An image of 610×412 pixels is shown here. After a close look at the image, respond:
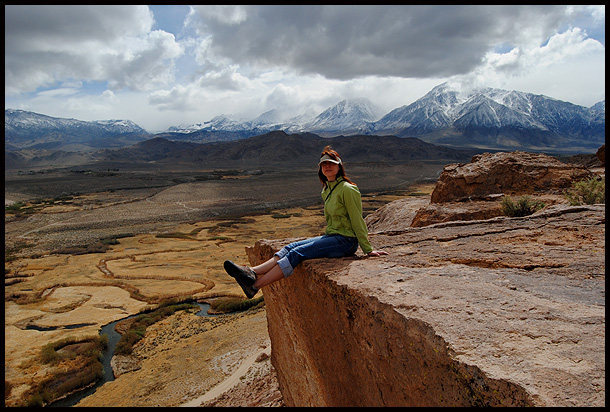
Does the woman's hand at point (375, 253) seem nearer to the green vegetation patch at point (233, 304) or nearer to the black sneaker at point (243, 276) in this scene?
the black sneaker at point (243, 276)

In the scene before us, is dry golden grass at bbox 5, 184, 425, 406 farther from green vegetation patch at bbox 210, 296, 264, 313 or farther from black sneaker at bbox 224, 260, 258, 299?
black sneaker at bbox 224, 260, 258, 299

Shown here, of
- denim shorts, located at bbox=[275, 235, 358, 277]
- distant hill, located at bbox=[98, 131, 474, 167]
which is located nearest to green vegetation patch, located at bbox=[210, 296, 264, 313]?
denim shorts, located at bbox=[275, 235, 358, 277]

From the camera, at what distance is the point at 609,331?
220cm

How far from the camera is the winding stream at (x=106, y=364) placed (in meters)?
10.8

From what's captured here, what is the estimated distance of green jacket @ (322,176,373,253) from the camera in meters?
3.96

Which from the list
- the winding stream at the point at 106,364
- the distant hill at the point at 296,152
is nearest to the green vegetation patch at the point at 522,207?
the winding stream at the point at 106,364

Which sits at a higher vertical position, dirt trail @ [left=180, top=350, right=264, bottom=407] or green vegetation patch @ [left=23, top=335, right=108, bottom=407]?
→ dirt trail @ [left=180, top=350, right=264, bottom=407]

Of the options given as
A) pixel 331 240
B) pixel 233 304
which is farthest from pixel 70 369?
pixel 331 240

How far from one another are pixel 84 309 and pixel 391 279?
18.6m

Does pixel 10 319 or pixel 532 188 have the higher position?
pixel 532 188

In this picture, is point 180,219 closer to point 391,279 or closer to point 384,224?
point 384,224

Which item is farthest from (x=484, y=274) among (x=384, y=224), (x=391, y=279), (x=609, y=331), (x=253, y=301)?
(x=253, y=301)

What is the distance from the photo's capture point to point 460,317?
2.55 meters

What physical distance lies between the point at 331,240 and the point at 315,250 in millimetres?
215
